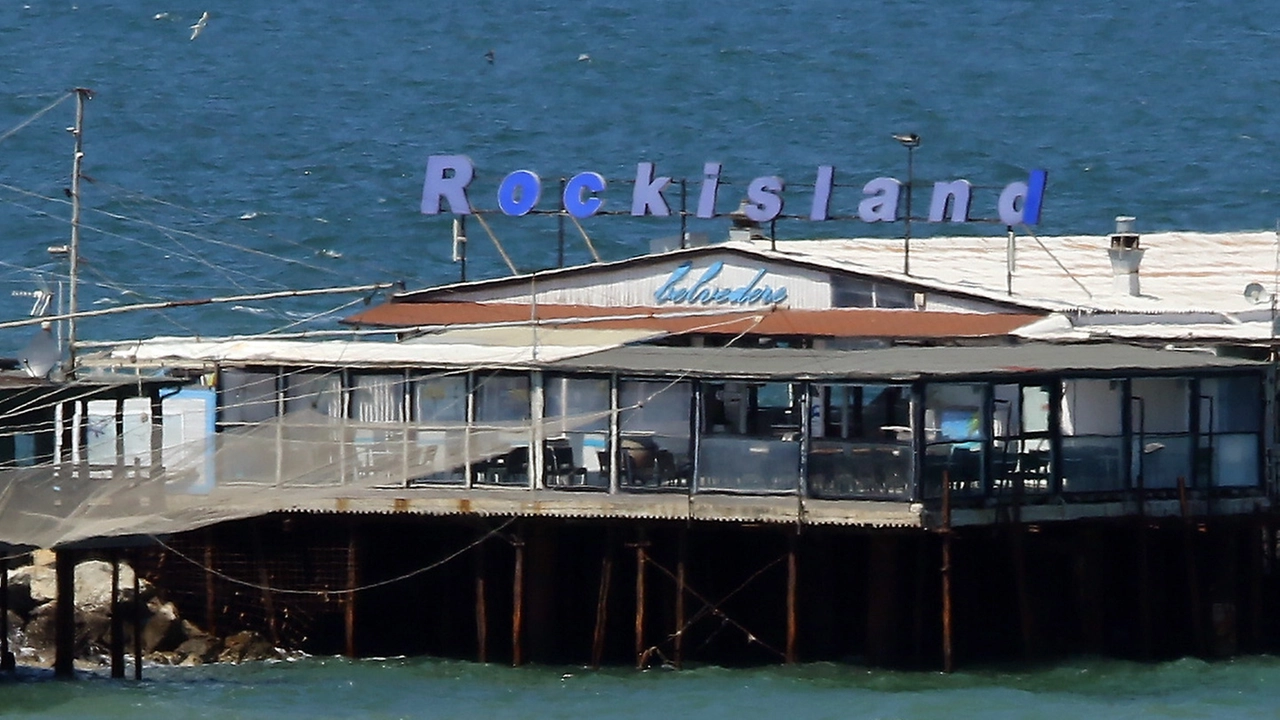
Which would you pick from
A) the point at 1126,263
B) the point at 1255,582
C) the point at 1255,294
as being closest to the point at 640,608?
the point at 1255,582

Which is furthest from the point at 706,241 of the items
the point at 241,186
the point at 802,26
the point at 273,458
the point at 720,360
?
the point at 802,26

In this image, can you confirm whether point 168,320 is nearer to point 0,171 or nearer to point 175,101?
point 0,171

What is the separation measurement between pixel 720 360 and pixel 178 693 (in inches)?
409

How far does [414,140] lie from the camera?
10488 centimetres

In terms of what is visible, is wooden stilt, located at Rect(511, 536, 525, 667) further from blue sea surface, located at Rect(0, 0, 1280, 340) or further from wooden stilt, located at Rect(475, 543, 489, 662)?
blue sea surface, located at Rect(0, 0, 1280, 340)

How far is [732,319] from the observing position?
5078 cm

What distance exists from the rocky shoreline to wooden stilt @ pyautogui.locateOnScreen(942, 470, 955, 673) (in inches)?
429

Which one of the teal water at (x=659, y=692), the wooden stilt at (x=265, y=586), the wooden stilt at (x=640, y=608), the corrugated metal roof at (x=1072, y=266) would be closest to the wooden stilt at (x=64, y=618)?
the teal water at (x=659, y=692)

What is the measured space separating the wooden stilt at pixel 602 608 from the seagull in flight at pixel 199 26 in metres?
81.0

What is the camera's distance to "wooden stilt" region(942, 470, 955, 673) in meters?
41.9

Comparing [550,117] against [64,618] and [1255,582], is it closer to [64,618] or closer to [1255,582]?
Result: [1255,582]

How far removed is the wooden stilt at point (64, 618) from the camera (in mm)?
42406

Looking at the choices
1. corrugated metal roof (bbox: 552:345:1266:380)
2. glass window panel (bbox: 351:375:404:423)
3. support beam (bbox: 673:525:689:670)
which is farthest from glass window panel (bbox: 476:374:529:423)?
support beam (bbox: 673:525:689:670)

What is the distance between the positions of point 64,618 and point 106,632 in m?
2.83
